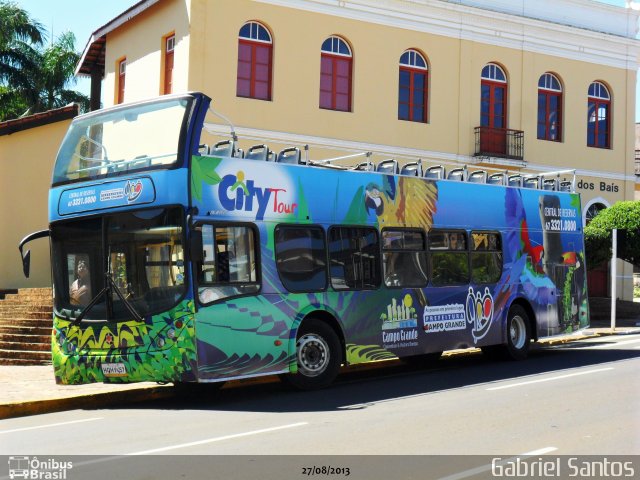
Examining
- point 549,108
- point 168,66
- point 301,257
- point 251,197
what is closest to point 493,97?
point 549,108

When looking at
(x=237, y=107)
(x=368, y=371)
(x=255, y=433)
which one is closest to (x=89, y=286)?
(x=255, y=433)

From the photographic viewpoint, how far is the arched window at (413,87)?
2559cm

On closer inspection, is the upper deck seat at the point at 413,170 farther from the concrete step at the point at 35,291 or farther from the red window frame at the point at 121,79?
the red window frame at the point at 121,79

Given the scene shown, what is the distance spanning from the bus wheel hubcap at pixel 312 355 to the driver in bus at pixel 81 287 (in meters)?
2.94

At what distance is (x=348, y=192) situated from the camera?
532 inches

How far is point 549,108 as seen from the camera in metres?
28.6

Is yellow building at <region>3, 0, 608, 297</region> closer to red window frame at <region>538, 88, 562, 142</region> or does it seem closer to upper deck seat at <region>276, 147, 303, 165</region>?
red window frame at <region>538, 88, 562, 142</region>

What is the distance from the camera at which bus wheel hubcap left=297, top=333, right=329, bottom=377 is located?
12.6 m

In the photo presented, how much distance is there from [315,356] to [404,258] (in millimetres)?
2488

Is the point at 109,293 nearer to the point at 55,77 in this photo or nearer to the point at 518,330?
the point at 518,330

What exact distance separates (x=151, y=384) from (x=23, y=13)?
35.9 metres

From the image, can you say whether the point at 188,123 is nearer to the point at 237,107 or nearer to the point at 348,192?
the point at 348,192

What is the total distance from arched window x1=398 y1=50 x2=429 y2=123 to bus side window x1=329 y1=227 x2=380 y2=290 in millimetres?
12369

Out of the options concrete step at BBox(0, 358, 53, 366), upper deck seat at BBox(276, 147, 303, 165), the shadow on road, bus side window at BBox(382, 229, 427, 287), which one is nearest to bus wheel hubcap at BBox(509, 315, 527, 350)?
the shadow on road
